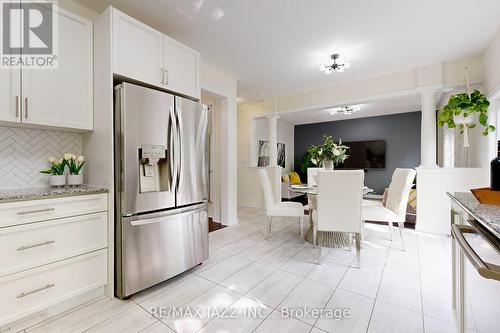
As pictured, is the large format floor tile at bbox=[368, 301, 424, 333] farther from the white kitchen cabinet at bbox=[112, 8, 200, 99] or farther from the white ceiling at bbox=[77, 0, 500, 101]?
the white ceiling at bbox=[77, 0, 500, 101]

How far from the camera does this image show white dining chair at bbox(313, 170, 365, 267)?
222 centimetres

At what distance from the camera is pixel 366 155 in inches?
274

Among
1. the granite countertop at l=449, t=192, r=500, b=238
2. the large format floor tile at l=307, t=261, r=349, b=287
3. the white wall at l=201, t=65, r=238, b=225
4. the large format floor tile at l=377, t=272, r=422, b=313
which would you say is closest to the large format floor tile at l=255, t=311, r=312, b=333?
the large format floor tile at l=307, t=261, r=349, b=287

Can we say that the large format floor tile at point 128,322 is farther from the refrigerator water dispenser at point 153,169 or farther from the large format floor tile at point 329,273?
the large format floor tile at point 329,273

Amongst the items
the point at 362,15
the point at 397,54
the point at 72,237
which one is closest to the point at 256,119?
the point at 397,54

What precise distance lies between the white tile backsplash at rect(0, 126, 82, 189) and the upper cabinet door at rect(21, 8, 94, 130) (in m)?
0.31

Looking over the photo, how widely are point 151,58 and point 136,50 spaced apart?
0.45 ft

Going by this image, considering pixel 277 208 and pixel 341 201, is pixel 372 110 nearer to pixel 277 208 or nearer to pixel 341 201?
pixel 277 208

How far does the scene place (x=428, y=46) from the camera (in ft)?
9.39

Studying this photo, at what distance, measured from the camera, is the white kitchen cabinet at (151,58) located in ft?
5.89

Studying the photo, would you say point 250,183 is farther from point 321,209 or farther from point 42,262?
point 42,262

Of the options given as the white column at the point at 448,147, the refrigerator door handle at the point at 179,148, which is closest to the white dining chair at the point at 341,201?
the refrigerator door handle at the point at 179,148

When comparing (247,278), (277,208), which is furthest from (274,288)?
(277,208)

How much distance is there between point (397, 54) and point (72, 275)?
4376 mm
